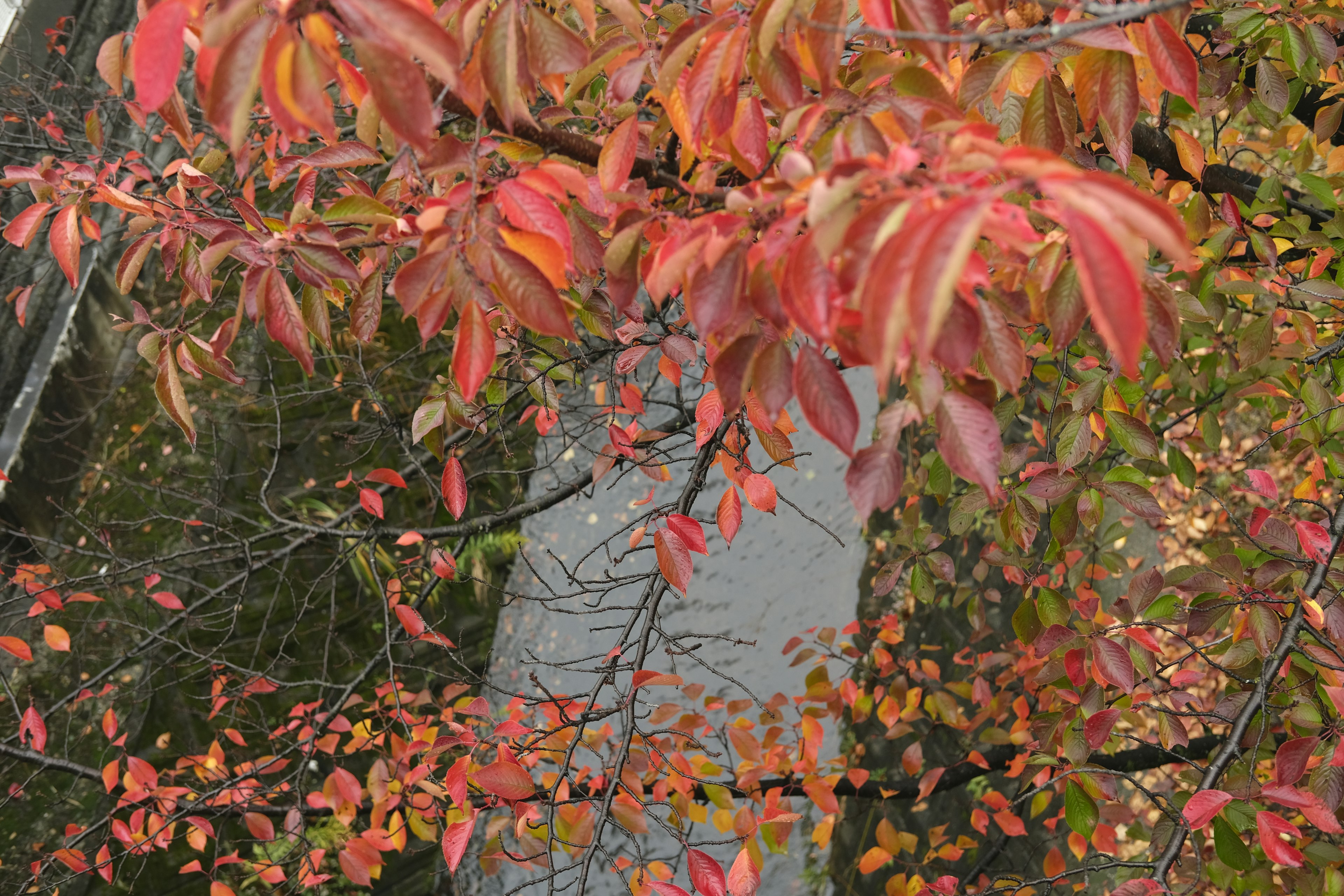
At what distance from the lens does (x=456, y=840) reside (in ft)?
4.06

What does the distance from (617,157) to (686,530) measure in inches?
22.9

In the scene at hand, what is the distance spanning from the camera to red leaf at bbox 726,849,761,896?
1173 millimetres

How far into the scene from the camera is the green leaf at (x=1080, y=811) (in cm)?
137

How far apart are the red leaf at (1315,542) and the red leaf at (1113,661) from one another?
0.96 feet

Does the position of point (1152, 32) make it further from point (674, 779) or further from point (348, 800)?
point (348, 800)

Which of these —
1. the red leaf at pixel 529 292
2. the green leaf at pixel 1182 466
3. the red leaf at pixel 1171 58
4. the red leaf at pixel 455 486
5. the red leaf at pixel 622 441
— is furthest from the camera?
the green leaf at pixel 1182 466

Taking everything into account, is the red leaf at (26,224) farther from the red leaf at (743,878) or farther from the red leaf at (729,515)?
the red leaf at (743,878)

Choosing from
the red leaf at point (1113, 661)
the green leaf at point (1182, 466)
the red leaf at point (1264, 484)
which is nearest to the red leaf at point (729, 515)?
the red leaf at point (1113, 661)

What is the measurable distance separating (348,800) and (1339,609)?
219 centimetres

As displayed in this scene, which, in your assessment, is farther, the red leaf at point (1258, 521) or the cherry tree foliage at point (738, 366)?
the red leaf at point (1258, 521)

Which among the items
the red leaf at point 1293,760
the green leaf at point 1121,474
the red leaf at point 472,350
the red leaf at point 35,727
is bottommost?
the red leaf at point 35,727

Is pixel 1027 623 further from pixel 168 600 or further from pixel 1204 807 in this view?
pixel 168 600

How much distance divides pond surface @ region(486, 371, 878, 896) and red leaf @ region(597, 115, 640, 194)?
2509 millimetres

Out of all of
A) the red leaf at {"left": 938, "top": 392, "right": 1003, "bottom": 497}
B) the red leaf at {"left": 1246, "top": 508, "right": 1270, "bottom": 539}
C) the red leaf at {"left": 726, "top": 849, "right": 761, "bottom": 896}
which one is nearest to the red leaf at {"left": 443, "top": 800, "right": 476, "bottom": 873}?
the red leaf at {"left": 726, "top": 849, "right": 761, "bottom": 896}
